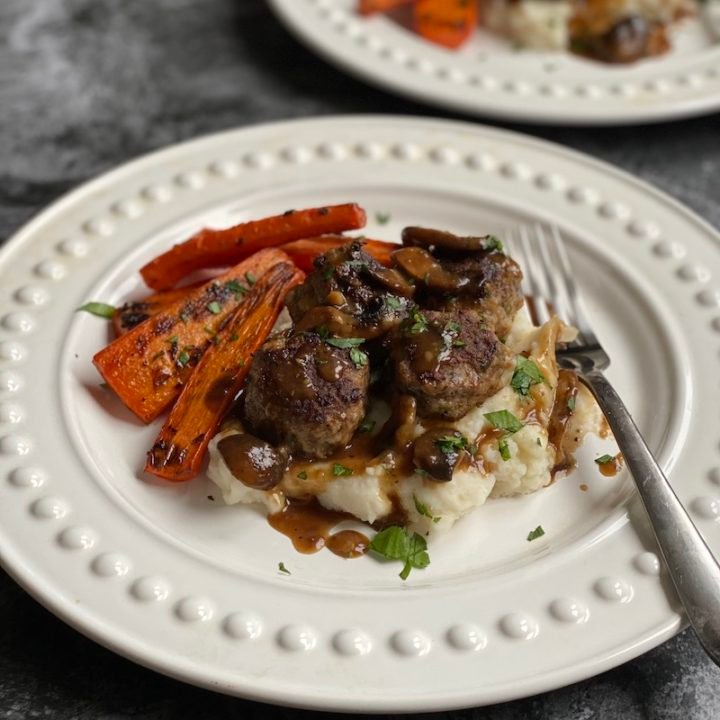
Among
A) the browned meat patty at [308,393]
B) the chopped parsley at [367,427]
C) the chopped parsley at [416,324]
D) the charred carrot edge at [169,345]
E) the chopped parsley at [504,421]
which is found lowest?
the charred carrot edge at [169,345]

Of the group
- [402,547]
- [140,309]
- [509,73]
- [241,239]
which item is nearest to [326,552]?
[402,547]

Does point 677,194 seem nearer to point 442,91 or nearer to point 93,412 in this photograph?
point 442,91

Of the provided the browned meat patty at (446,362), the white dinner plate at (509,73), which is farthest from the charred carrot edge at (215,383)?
the white dinner plate at (509,73)

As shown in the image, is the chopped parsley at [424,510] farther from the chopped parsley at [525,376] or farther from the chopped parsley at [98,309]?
the chopped parsley at [98,309]

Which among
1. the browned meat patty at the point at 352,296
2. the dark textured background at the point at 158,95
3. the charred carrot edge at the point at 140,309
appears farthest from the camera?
the dark textured background at the point at 158,95

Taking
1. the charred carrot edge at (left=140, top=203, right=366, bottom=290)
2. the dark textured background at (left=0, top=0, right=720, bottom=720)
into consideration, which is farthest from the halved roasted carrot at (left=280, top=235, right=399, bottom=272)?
the dark textured background at (left=0, top=0, right=720, bottom=720)

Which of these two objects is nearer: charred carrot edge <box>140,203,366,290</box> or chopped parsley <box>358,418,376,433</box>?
chopped parsley <box>358,418,376,433</box>

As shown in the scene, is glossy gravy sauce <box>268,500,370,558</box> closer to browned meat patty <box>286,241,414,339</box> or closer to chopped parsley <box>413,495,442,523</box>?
chopped parsley <box>413,495,442,523</box>
